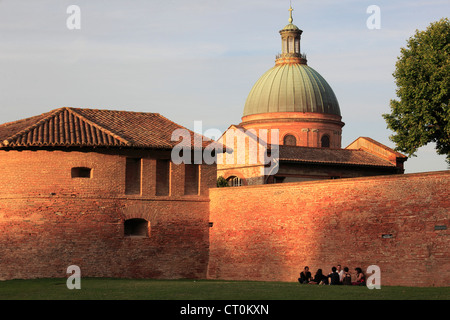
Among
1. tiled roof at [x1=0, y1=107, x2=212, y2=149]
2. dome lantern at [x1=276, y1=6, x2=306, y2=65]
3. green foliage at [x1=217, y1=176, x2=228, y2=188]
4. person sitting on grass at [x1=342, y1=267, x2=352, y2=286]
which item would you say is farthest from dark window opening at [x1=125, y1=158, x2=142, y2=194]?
dome lantern at [x1=276, y1=6, x2=306, y2=65]

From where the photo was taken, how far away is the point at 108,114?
35.1 metres

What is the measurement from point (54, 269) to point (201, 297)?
1252 centimetres

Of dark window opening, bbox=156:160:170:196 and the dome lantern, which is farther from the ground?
the dome lantern

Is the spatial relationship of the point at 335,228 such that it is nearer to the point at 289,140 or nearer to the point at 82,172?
the point at 82,172

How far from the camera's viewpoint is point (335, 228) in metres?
27.1

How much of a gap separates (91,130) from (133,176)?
2.63 metres

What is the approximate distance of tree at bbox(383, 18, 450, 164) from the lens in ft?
132

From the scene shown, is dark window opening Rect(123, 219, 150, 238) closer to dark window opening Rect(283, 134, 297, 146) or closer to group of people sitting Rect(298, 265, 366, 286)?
group of people sitting Rect(298, 265, 366, 286)

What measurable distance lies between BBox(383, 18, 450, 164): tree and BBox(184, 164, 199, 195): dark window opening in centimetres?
1398

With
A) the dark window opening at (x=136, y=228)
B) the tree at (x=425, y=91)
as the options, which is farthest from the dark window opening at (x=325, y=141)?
the dark window opening at (x=136, y=228)

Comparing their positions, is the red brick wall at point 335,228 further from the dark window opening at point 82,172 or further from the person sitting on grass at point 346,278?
the dark window opening at point 82,172
